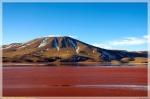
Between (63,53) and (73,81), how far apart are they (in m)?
3.83

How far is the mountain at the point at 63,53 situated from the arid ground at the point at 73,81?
45 cm

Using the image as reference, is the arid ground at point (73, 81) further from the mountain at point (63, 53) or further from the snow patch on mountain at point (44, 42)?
the snow patch on mountain at point (44, 42)

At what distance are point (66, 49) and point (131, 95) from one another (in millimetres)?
6551

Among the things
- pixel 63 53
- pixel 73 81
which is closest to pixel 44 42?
pixel 63 53

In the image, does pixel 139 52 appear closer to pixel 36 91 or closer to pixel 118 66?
pixel 118 66

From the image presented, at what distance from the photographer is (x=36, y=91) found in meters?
8.05

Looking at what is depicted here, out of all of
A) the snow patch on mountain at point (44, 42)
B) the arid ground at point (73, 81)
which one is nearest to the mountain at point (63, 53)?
the snow patch on mountain at point (44, 42)

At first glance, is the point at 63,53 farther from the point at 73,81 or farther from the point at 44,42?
the point at 73,81

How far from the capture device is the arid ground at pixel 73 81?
768 centimetres

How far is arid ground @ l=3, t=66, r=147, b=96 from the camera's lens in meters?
7.68

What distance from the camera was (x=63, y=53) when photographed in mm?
13570

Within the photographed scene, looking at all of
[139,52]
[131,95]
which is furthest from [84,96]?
[139,52]

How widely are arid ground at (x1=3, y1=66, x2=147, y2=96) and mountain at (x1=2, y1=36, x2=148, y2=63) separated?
0.45 metres

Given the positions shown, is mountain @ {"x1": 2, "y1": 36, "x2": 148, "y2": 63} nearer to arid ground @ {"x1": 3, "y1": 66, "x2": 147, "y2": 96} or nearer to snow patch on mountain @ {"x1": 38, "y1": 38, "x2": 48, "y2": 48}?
snow patch on mountain @ {"x1": 38, "y1": 38, "x2": 48, "y2": 48}
